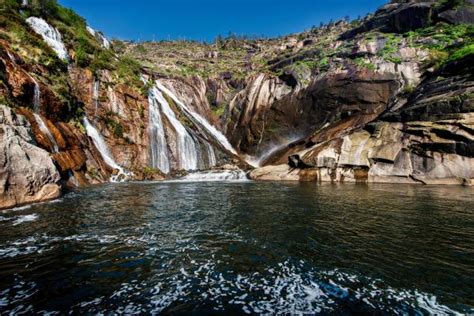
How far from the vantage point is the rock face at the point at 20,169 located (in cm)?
1447

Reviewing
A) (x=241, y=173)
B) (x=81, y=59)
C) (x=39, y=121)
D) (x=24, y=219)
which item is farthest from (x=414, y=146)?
(x=81, y=59)

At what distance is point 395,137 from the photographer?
3078cm

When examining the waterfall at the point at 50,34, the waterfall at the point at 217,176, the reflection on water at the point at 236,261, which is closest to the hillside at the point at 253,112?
the waterfall at the point at 50,34

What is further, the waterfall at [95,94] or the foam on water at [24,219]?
the waterfall at [95,94]

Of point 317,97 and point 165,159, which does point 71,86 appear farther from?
point 317,97

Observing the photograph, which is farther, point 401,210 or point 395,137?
point 395,137

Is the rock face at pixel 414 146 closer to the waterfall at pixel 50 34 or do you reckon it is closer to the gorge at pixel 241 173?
the gorge at pixel 241 173

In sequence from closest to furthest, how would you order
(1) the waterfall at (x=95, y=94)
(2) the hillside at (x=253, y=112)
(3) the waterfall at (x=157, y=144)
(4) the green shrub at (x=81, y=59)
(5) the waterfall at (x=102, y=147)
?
(2) the hillside at (x=253, y=112) → (5) the waterfall at (x=102, y=147) → (1) the waterfall at (x=95, y=94) → (4) the green shrub at (x=81, y=59) → (3) the waterfall at (x=157, y=144)

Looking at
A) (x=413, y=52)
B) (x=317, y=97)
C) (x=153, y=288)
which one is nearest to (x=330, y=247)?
(x=153, y=288)

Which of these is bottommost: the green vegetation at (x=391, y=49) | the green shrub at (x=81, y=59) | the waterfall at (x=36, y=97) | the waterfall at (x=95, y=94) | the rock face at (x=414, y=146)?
the rock face at (x=414, y=146)

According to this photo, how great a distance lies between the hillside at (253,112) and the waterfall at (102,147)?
16 centimetres

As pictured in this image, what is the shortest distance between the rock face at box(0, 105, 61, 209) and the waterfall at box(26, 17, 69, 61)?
2077 centimetres

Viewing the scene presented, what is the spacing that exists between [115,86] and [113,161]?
10.6 m

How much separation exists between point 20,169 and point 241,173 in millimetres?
23781
